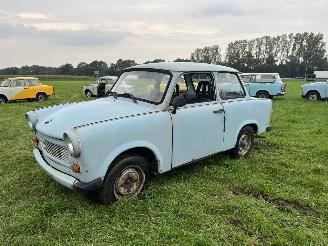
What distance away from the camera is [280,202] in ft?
15.5

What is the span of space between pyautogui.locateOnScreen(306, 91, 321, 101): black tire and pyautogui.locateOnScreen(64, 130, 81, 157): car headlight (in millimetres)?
17967

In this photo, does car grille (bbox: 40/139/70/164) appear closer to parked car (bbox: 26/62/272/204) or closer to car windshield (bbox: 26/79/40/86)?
parked car (bbox: 26/62/272/204)

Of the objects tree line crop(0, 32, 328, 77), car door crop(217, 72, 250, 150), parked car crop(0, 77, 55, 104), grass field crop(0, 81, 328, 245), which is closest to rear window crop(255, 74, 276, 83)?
parked car crop(0, 77, 55, 104)

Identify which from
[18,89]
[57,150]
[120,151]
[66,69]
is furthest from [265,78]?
[66,69]

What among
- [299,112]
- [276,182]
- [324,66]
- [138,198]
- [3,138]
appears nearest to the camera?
[138,198]

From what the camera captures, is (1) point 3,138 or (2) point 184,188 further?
(1) point 3,138

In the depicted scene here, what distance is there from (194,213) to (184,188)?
80cm

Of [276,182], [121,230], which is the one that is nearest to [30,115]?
[121,230]

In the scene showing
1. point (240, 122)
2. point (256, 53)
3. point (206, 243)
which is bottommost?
point (206, 243)

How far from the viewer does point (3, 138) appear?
8.84 m

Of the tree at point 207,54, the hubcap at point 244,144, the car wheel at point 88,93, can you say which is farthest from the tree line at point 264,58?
the hubcap at point 244,144

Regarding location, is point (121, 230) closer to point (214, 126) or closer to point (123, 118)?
point (123, 118)

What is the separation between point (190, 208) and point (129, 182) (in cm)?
93

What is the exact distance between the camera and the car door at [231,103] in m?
5.93
